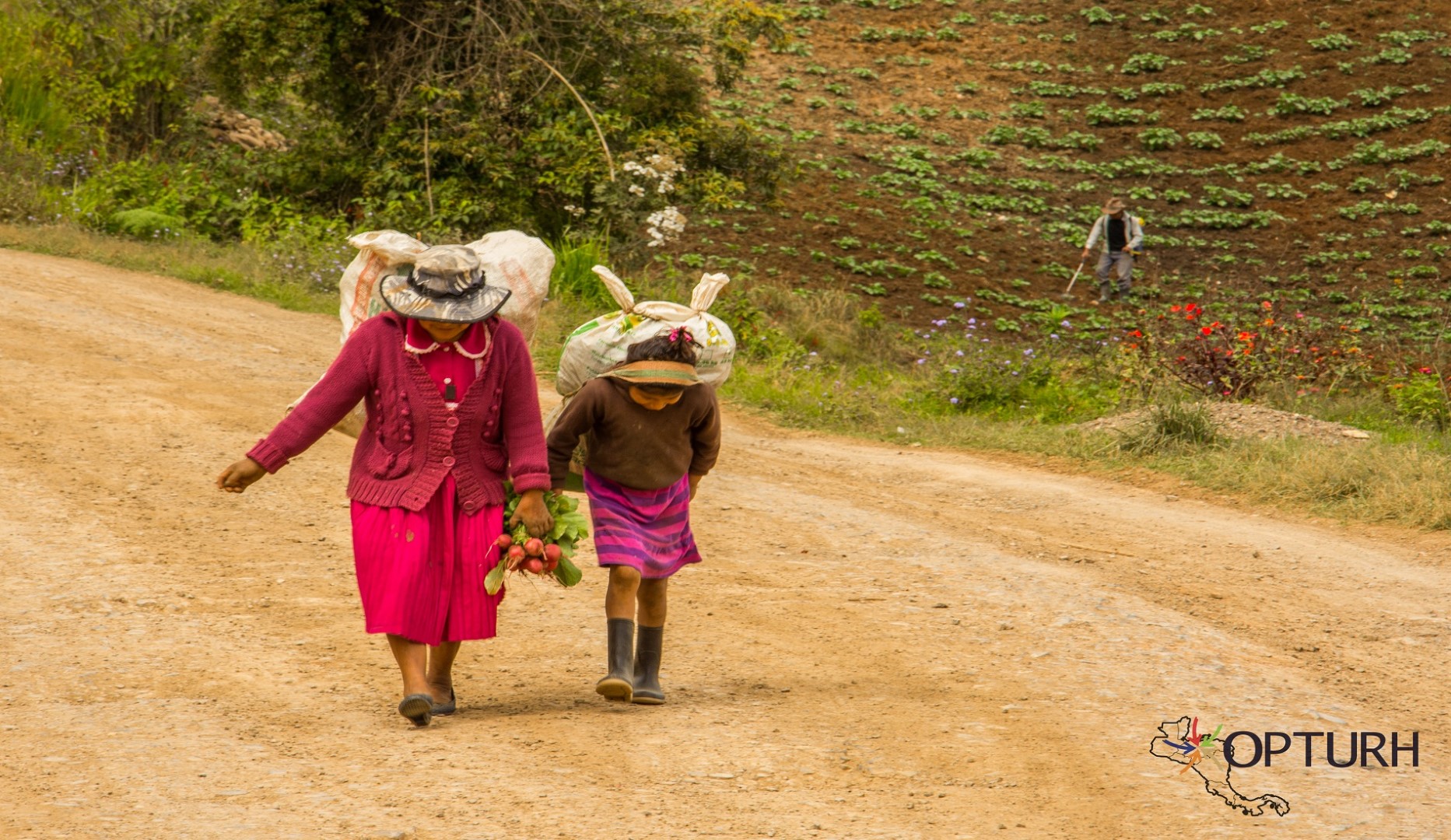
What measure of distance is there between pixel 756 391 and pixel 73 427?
5.19 m

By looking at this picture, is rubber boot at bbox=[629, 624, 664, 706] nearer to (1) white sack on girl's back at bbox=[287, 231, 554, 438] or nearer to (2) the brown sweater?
(2) the brown sweater

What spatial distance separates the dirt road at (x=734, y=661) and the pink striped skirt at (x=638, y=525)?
0.51 m

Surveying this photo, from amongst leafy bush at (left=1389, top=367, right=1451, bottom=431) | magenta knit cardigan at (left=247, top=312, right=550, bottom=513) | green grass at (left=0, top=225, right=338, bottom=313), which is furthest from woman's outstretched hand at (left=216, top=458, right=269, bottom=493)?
leafy bush at (left=1389, top=367, right=1451, bottom=431)

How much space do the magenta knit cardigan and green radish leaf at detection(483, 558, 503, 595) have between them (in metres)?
0.19

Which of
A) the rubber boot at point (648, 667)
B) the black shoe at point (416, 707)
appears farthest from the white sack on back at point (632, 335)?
the black shoe at point (416, 707)

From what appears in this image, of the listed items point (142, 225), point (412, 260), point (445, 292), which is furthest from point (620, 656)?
point (142, 225)

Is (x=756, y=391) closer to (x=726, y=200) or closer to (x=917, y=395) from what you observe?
(x=917, y=395)

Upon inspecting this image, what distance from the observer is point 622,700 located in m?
4.88

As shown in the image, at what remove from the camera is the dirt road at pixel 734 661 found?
12.9 ft

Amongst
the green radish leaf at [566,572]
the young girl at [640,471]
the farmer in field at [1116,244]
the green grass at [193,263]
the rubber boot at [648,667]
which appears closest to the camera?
the green radish leaf at [566,572]

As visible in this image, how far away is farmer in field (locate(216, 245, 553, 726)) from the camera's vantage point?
14.4 ft

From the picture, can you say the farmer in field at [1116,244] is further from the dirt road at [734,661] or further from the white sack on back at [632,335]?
the white sack on back at [632,335]

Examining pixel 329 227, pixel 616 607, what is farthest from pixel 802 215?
pixel 616 607

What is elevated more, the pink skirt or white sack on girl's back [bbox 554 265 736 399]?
white sack on girl's back [bbox 554 265 736 399]
